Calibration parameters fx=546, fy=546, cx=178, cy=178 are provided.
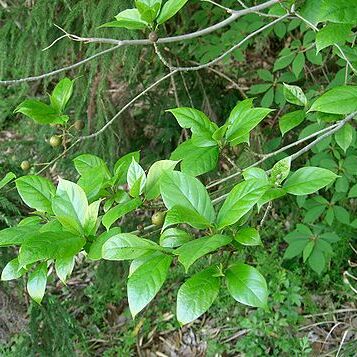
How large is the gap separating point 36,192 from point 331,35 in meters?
0.82

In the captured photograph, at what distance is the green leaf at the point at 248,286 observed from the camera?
1031mm

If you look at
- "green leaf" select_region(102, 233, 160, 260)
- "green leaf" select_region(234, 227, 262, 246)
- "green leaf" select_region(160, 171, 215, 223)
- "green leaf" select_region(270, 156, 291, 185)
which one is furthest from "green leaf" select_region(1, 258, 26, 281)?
"green leaf" select_region(270, 156, 291, 185)

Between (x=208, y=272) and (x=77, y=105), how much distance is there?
192cm

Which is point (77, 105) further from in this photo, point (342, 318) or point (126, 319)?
point (342, 318)

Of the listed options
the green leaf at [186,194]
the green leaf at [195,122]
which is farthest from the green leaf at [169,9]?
the green leaf at [186,194]

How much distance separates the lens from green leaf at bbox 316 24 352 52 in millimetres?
1262

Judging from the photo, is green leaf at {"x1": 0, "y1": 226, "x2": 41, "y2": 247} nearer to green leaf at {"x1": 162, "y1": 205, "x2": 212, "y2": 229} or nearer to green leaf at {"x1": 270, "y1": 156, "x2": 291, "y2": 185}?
green leaf at {"x1": 162, "y1": 205, "x2": 212, "y2": 229}

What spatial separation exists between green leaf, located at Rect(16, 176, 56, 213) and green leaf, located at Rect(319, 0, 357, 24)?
0.76 meters

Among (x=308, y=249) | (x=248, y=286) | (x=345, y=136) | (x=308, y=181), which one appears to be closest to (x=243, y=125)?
(x=308, y=181)

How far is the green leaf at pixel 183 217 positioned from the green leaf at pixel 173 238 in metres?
0.06

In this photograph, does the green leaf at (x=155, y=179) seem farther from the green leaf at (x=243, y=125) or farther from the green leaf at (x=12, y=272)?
the green leaf at (x=12, y=272)

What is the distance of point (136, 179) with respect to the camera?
1332mm

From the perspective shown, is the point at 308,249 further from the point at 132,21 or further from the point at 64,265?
the point at 64,265

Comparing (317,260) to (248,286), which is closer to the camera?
(248,286)
